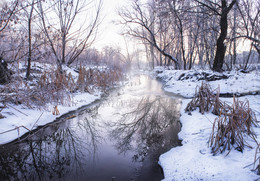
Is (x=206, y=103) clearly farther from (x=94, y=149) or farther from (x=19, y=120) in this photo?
(x=19, y=120)

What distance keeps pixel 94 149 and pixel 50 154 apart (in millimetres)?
720

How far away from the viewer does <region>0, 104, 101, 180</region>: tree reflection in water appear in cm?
213

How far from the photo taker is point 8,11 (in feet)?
12.8

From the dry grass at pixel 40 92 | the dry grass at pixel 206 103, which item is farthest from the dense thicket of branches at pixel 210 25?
the dry grass at pixel 40 92

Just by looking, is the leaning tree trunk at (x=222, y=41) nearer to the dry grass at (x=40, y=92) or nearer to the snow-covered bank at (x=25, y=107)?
the snow-covered bank at (x=25, y=107)

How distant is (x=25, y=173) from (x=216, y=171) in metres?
2.54

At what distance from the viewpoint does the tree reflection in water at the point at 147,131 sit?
2760 millimetres

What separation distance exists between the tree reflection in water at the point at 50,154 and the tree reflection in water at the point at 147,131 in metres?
0.57

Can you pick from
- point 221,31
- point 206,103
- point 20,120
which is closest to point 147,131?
point 206,103

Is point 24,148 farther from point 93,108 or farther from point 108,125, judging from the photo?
point 93,108

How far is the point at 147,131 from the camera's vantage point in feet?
11.3

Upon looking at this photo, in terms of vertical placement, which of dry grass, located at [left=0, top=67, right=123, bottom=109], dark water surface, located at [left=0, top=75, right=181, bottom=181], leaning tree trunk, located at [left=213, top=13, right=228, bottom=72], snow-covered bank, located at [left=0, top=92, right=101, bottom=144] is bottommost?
dark water surface, located at [left=0, top=75, right=181, bottom=181]

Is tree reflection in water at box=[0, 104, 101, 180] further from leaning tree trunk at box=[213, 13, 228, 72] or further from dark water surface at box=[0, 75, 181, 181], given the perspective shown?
leaning tree trunk at box=[213, 13, 228, 72]

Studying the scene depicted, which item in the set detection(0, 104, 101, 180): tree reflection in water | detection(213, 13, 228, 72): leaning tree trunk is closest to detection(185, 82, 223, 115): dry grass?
detection(0, 104, 101, 180): tree reflection in water
